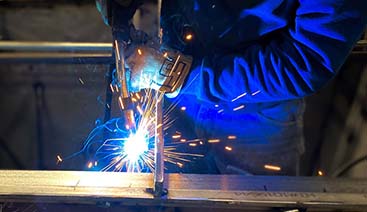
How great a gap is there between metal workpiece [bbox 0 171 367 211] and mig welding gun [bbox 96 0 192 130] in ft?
0.59

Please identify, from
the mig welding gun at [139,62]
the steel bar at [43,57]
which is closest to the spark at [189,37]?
the mig welding gun at [139,62]

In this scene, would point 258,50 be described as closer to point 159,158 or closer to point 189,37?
point 189,37

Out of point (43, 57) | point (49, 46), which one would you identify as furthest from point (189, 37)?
point (43, 57)

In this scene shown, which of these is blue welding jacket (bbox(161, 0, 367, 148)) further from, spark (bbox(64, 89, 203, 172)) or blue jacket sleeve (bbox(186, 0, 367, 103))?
spark (bbox(64, 89, 203, 172))

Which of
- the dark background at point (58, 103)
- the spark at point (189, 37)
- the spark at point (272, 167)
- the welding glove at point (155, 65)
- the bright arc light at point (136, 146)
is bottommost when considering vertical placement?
the bright arc light at point (136, 146)

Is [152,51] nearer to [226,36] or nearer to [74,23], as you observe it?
[226,36]

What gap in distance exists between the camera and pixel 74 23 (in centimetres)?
220

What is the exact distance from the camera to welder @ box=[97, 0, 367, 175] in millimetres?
908

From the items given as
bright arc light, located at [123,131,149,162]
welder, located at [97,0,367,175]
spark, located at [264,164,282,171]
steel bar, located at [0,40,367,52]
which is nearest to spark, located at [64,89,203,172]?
bright arc light, located at [123,131,149,162]

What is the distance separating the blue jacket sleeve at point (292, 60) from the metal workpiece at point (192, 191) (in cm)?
21

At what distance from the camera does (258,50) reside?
1.05 metres

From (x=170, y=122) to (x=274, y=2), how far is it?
1.94 ft

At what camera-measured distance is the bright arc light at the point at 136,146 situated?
45.3 inches

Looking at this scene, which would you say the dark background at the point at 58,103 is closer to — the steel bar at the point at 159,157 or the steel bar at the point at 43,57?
the steel bar at the point at 43,57
